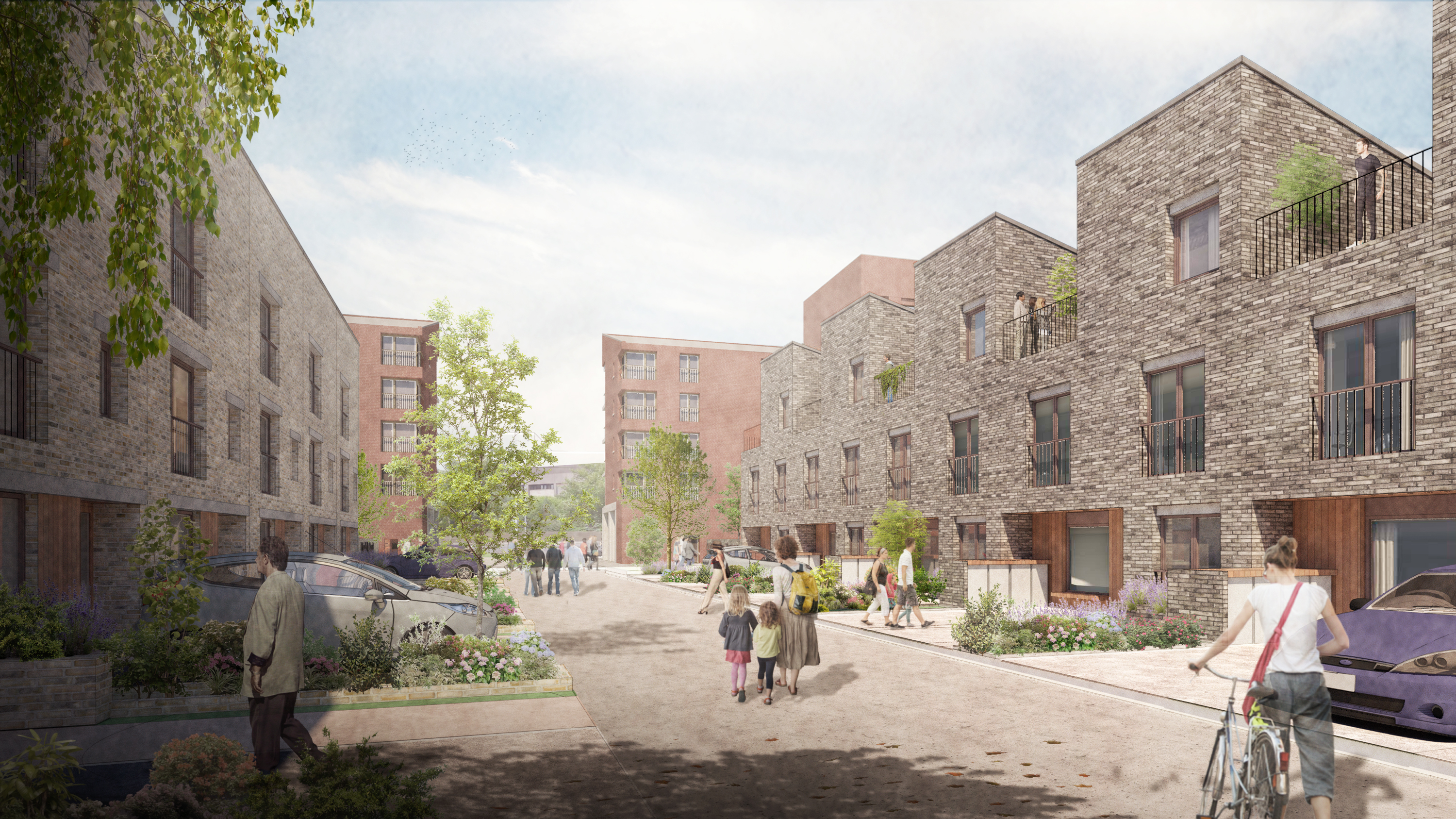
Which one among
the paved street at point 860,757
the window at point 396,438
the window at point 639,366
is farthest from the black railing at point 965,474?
the window at point 639,366

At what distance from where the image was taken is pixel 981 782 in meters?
7.39

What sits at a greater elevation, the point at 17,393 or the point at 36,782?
the point at 17,393

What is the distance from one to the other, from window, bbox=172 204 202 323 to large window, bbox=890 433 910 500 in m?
21.6

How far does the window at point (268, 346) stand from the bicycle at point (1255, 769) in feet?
75.3

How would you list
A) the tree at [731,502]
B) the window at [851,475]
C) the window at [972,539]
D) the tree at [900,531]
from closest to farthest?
the window at [972,539], the tree at [900,531], the window at [851,475], the tree at [731,502]

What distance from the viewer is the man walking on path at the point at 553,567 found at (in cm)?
2889

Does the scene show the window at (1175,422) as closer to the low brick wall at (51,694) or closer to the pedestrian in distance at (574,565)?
the pedestrian in distance at (574,565)

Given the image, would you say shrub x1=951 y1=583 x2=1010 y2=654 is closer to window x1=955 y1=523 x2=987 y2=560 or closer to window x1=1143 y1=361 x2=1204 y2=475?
window x1=1143 y1=361 x2=1204 y2=475

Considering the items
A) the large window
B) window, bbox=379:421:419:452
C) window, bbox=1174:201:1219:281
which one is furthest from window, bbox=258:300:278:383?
window, bbox=379:421:419:452

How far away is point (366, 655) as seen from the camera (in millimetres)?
11594

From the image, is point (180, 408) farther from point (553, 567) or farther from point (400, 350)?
point (400, 350)

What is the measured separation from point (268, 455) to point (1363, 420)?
77.0 feet

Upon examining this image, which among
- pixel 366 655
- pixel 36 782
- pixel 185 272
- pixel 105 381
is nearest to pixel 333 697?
pixel 366 655

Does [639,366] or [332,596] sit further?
[639,366]
